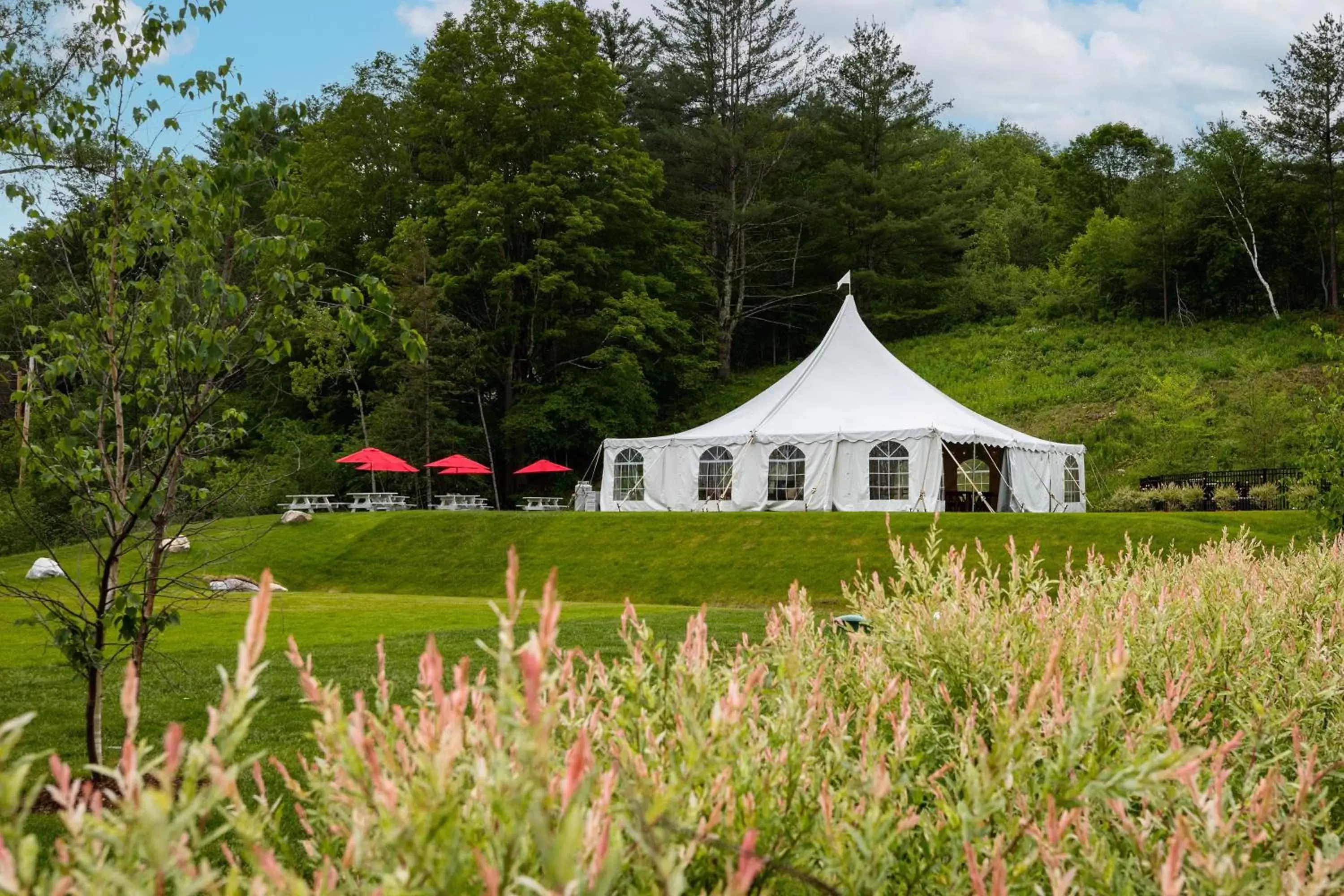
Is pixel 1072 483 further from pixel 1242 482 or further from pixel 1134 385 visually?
pixel 1134 385

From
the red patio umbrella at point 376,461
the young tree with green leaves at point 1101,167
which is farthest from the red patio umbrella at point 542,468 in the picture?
the young tree with green leaves at point 1101,167

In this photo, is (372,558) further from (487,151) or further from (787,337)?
(787,337)

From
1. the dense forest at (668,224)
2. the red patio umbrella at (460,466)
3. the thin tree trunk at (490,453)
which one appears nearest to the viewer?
the red patio umbrella at (460,466)

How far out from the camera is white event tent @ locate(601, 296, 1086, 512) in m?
25.3

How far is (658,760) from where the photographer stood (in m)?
2.36

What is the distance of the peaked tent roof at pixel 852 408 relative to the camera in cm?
2564

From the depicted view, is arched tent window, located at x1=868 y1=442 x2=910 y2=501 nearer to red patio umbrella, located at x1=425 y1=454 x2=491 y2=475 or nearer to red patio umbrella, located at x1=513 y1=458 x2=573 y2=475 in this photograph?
red patio umbrella, located at x1=513 y1=458 x2=573 y2=475

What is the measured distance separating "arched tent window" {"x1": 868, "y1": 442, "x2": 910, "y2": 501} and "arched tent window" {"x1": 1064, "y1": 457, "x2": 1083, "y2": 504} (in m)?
5.94

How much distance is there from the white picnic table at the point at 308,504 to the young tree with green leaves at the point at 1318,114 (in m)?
37.6

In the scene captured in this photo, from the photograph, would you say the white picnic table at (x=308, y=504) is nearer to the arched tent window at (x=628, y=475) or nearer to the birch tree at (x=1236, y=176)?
the arched tent window at (x=628, y=475)

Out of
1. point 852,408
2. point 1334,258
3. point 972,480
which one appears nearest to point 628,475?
point 852,408

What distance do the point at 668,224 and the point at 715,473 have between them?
17.7 metres

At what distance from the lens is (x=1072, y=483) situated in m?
28.9

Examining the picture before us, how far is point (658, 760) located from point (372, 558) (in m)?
21.8
